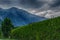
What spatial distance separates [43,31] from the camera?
Answer: 86.1ft

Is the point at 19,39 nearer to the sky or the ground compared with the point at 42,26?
nearer to the ground

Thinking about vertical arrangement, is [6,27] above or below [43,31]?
below

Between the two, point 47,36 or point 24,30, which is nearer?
point 47,36

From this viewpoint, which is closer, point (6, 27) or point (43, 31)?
point (43, 31)

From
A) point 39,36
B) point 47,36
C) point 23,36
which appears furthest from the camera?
point 23,36

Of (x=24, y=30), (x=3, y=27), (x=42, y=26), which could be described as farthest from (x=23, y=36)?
(x=3, y=27)

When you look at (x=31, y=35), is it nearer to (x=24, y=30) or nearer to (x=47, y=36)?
(x=24, y=30)

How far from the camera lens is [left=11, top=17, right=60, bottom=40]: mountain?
956 inches

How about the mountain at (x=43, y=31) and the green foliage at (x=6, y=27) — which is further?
the green foliage at (x=6, y=27)

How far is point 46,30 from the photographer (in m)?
25.8

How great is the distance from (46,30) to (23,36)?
8.15 meters

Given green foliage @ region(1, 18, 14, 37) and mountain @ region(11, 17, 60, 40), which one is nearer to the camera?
A: mountain @ region(11, 17, 60, 40)

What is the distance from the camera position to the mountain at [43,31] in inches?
956

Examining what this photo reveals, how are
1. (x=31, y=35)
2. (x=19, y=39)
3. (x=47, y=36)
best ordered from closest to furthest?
(x=47, y=36), (x=31, y=35), (x=19, y=39)
